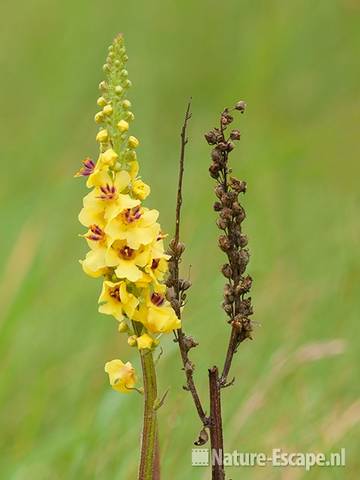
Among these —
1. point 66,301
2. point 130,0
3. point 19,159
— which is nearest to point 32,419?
point 66,301

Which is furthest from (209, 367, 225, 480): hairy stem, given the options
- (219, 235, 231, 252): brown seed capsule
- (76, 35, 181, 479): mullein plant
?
(219, 235, 231, 252): brown seed capsule

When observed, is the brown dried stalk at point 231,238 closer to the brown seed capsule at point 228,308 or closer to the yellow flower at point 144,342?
Result: the brown seed capsule at point 228,308

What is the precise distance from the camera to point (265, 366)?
160 inches

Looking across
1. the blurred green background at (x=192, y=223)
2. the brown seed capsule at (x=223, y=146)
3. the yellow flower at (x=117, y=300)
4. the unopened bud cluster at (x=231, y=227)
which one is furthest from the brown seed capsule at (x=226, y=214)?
the blurred green background at (x=192, y=223)

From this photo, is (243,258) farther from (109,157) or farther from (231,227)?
(109,157)

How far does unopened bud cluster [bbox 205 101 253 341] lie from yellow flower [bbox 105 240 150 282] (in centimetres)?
16

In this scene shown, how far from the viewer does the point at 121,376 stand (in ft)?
6.51

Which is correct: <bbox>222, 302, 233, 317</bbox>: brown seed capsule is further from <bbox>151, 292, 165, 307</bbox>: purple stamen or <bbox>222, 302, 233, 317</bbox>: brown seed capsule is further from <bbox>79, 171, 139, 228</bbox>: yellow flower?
<bbox>79, 171, 139, 228</bbox>: yellow flower

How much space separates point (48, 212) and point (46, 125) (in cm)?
214

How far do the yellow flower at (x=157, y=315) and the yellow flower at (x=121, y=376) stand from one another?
92 mm

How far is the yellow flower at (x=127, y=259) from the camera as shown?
6.22 feet

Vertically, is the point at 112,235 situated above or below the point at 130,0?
below

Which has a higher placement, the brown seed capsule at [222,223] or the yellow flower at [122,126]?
the yellow flower at [122,126]

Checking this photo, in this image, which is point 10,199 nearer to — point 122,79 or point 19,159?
point 19,159
